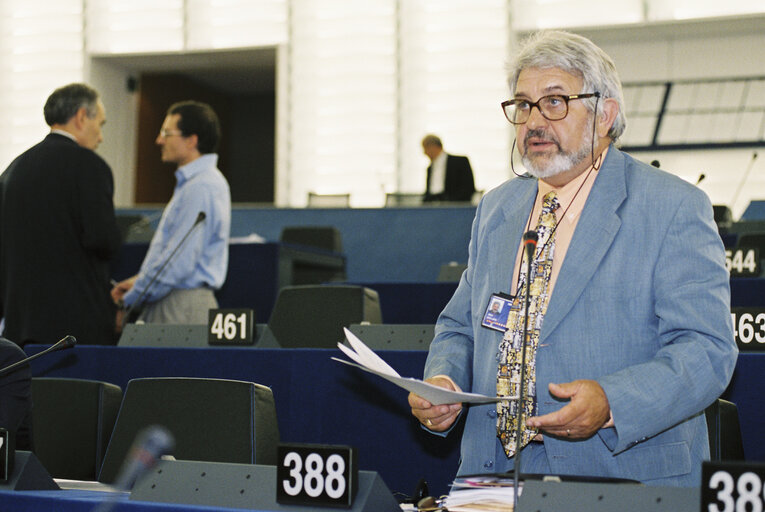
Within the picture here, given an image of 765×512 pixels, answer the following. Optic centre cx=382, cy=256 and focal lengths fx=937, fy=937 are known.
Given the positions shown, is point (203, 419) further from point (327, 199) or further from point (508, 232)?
point (327, 199)

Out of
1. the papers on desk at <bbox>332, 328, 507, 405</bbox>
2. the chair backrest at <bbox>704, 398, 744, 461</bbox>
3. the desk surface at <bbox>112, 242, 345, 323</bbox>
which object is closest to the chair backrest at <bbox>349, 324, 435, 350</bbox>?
the chair backrest at <bbox>704, 398, 744, 461</bbox>

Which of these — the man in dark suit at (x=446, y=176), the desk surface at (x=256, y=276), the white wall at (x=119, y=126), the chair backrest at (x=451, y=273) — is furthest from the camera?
the white wall at (x=119, y=126)

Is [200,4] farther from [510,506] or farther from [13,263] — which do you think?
[510,506]

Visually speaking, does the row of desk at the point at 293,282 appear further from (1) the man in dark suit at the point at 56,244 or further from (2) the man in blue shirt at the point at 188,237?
(1) the man in dark suit at the point at 56,244

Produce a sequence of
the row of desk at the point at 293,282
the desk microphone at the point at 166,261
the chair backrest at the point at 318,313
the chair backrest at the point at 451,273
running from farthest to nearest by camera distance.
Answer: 1. the chair backrest at the point at 451,273
2. the row of desk at the point at 293,282
3. the desk microphone at the point at 166,261
4. the chair backrest at the point at 318,313

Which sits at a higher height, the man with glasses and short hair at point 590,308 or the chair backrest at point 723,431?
the man with glasses and short hair at point 590,308

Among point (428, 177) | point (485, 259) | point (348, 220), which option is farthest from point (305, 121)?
point (485, 259)

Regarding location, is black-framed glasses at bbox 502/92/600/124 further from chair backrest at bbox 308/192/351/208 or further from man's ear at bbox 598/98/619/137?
chair backrest at bbox 308/192/351/208

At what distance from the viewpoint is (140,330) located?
3193 millimetres

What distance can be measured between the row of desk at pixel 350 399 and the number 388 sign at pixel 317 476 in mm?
1185

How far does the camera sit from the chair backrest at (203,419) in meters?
→ 2.04

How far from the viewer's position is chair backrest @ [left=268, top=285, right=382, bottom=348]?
337cm

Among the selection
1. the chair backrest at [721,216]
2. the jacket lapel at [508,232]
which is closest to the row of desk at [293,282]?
the chair backrest at [721,216]

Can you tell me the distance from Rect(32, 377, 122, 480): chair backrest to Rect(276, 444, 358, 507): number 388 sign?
1.26 m
